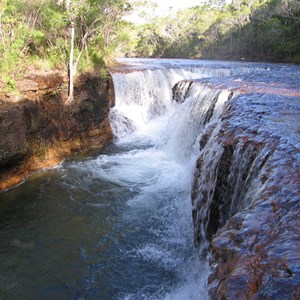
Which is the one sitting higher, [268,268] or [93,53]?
[93,53]

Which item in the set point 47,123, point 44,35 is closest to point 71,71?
point 44,35

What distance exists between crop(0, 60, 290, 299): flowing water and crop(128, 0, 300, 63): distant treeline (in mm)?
23708

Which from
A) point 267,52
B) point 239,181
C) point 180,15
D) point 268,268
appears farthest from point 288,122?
point 180,15

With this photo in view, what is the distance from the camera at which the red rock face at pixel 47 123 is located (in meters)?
7.47

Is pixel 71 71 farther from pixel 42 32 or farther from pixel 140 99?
pixel 140 99

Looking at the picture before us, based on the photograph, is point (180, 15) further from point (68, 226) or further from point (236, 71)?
point (68, 226)

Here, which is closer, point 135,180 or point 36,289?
point 36,289

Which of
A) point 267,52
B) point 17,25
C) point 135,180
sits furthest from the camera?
point 267,52

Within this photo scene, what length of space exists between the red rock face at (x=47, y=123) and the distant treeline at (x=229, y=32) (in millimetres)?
23233

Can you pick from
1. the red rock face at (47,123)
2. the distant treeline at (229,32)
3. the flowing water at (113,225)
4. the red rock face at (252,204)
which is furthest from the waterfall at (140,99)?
the distant treeline at (229,32)

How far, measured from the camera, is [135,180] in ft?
26.1

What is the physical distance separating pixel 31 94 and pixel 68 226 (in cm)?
426

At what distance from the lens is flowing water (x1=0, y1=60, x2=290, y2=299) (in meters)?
4.45

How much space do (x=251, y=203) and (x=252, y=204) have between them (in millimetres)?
58
